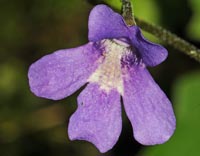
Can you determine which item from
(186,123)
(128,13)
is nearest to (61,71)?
(128,13)

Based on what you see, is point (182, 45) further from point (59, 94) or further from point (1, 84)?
point (1, 84)

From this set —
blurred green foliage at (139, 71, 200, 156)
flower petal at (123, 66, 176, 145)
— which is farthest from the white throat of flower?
blurred green foliage at (139, 71, 200, 156)

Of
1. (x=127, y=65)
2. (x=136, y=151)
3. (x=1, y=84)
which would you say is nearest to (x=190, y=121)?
(x=136, y=151)

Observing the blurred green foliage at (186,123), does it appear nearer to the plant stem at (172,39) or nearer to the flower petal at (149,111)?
the plant stem at (172,39)

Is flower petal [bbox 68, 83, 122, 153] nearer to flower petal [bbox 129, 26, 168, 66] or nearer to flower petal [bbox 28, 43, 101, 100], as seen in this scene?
flower petal [bbox 28, 43, 101, 100]

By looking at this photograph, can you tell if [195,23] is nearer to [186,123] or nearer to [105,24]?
[186,123]

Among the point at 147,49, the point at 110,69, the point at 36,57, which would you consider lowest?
the point at 36,57
